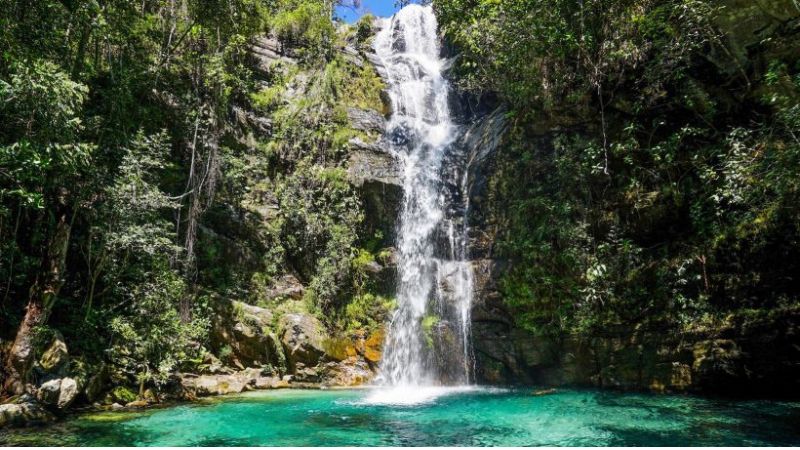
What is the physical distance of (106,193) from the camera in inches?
395

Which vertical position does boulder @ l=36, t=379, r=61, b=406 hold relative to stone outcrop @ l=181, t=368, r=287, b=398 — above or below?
above

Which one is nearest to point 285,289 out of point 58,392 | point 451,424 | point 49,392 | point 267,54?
point 58,392

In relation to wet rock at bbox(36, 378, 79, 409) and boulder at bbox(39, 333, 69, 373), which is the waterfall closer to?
wet rock at bbox(36, 378, 79, 409)

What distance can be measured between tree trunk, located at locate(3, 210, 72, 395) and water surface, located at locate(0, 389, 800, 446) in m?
1.23

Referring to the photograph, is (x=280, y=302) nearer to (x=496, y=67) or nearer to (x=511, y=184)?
(x=511, y=184)

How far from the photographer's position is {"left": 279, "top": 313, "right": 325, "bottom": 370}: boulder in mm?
13172

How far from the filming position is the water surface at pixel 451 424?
21.3ft

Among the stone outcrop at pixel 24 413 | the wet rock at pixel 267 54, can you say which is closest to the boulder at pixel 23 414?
the stone outcrop at pixel 24 413

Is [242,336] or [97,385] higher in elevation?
[242,336]

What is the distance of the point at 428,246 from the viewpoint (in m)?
15.8

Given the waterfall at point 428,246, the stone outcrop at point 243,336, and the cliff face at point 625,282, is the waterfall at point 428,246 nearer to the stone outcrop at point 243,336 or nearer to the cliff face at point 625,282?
the cliff face at point 625,282

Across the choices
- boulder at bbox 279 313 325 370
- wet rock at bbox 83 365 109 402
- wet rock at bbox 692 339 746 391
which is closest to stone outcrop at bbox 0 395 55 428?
wet rock at bbox 83 365 109 402

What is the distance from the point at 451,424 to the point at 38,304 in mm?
7917

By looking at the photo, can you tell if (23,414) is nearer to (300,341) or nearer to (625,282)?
(300,341)
